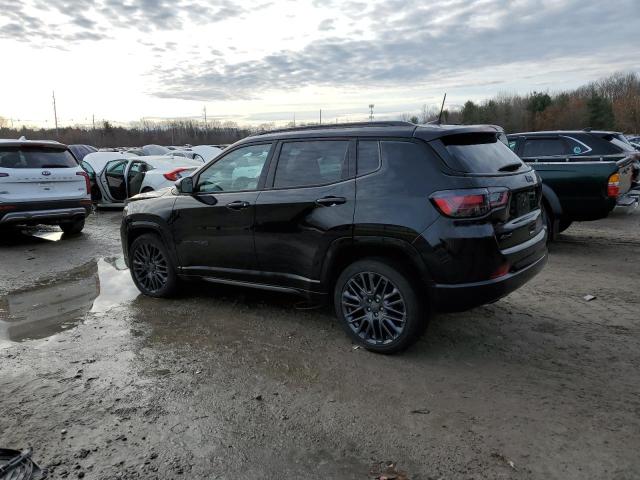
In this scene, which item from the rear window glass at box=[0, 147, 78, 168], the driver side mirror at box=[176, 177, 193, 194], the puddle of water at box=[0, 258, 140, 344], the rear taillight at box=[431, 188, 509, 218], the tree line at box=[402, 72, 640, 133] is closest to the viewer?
the rear taillight at box=[431, 188, 509, 218]

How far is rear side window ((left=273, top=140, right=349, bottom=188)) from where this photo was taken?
440 cm

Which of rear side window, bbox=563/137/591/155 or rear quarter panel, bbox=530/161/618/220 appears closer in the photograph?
rear quarter panel, bbox=530/161/618/220

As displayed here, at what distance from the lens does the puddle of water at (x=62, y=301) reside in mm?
5223

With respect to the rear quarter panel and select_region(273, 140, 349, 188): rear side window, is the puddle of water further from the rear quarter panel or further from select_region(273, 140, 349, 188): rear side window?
the rear quarter panel

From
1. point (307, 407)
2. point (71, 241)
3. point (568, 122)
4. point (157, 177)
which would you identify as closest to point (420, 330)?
point (307, 407)

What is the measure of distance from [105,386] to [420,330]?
2472 mm

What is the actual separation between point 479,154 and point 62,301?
16.5 feet

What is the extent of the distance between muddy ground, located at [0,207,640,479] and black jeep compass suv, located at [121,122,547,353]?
50 centimetres

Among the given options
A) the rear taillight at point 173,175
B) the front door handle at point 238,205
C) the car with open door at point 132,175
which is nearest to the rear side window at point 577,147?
the front door handle at point 238,205

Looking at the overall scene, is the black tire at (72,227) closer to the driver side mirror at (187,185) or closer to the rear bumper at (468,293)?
the driver side mirror at (187,185)

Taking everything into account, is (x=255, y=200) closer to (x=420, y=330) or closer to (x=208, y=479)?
(x=420, y=330)

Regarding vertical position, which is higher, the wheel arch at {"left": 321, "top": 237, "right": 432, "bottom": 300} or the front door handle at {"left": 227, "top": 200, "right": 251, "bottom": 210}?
the front door handle at {"left": 227, "top": 200, "right": 251, "bottom": 210}

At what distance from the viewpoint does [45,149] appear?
32.1ft

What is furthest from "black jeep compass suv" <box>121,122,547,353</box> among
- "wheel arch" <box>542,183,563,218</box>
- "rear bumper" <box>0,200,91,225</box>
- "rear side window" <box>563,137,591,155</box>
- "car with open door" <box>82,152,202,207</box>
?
"car with open door" <box>82,152,202,207</box>
